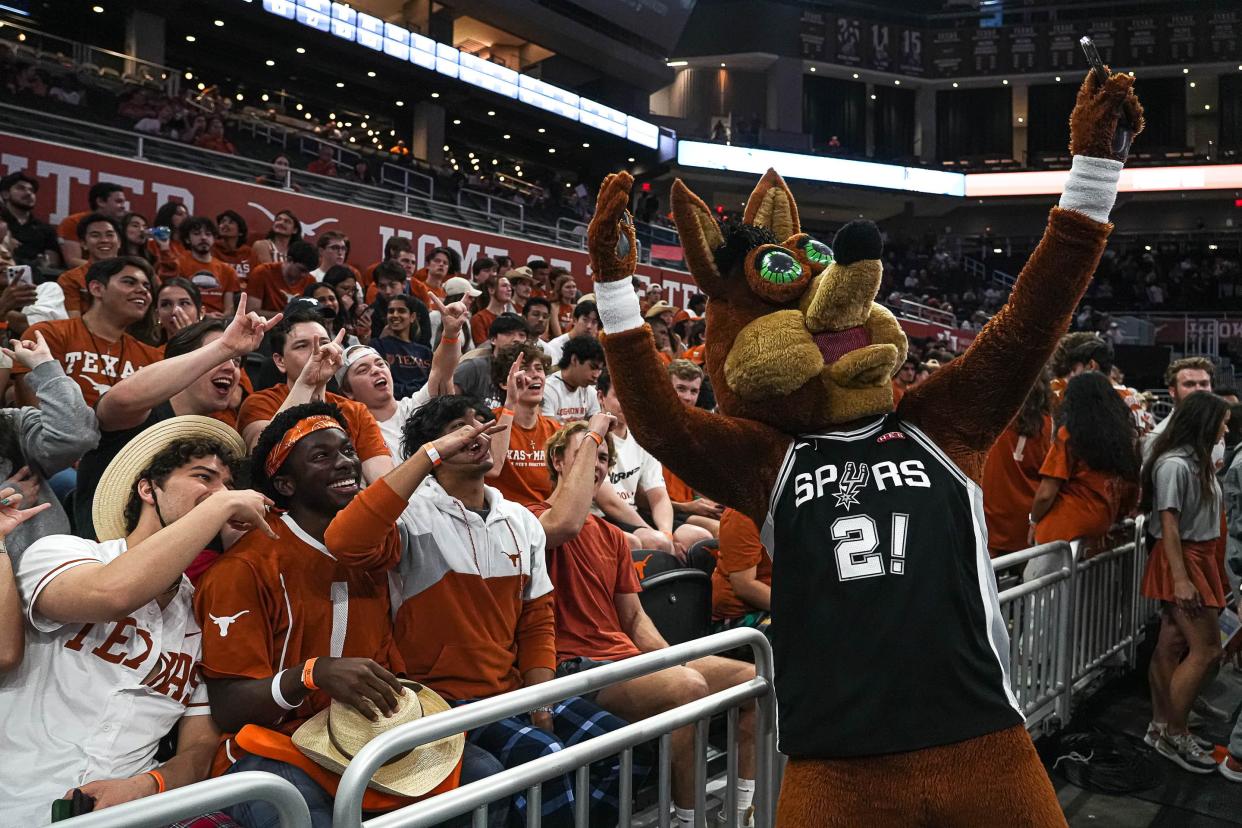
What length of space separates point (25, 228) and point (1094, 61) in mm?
Answer: 7735

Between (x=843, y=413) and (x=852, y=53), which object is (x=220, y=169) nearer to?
(x=843, y=413)

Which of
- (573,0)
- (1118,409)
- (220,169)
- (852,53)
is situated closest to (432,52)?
(573,0)

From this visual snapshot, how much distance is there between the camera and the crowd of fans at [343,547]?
232 centimetres

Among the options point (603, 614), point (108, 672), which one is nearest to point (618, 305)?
point (108, 672)

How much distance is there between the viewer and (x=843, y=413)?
228 centimetres

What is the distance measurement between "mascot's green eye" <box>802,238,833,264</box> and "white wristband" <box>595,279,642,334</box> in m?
0.46

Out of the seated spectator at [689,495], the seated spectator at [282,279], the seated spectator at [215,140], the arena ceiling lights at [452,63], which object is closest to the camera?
the seated spectator at [689,495]

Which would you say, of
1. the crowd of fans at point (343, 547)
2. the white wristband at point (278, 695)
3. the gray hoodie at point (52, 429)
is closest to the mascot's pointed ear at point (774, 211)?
the crowd of fans at point (343, 547)

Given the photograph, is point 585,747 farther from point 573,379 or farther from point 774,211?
point 573,379

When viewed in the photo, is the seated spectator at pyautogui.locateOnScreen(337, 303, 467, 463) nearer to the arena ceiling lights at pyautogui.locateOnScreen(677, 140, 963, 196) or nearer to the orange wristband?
the orange wristband

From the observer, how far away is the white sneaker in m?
4.69

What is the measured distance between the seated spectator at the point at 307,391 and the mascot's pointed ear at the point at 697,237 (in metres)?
1.64

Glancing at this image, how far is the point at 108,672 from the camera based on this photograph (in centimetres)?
236

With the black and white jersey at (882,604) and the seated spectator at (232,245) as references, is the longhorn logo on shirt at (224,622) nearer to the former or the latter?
the black and white jersey at (882,604)
